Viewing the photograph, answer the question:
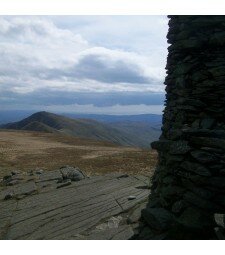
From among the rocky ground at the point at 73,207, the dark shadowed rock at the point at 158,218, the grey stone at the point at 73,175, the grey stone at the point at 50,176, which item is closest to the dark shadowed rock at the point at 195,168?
the dark shadowed rock at the point at 158,218

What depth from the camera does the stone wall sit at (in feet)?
35.0

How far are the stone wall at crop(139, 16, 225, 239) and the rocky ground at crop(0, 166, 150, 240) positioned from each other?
1737 mm

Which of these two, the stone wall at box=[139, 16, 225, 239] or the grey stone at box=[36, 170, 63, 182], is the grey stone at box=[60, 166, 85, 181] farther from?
the stone wall at box=[139, 16, 225, 239]

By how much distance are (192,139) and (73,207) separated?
25.3 ft

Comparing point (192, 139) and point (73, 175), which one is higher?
point (192, 139)

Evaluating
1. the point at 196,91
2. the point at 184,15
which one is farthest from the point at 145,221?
the point at 184,15

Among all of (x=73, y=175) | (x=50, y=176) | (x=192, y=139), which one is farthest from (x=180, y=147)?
(x=50, y=176)

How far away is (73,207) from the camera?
1722 centimetres

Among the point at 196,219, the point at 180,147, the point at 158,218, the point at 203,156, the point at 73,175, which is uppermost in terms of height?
the point at 180,147

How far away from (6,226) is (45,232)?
247cm

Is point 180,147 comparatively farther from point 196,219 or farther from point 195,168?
point 196,219

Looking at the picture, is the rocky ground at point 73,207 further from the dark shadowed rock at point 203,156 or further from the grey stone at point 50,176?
the dark shadowed rock at point 203,156

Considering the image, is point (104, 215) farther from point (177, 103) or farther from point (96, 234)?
point (177, 103)

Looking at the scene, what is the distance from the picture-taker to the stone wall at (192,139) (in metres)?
10.7
